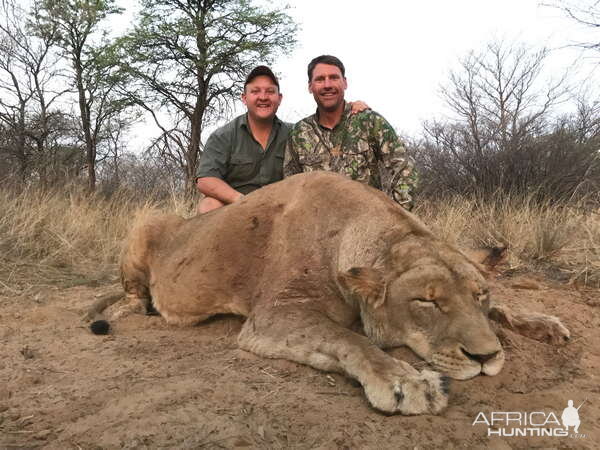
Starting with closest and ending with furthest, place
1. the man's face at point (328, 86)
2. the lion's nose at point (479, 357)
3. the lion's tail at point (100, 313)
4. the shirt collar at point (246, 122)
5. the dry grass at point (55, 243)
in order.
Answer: the lion's nose at point (479, 357)
the lion's tail at point (100, 313)
the man's face at point (328, 86)
the dry grass at point (55, 243)
the shirt collar at point (246, 122)

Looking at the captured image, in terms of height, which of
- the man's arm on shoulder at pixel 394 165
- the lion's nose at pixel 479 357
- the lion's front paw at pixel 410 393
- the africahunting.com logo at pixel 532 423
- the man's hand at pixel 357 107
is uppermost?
the man's hand at pixel 357 107

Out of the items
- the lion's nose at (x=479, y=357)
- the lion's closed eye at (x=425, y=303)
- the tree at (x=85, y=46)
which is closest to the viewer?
the lion's nose at (x=479, y=357)

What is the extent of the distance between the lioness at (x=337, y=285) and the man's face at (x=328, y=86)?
173 centimetres

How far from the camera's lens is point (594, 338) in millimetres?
3293

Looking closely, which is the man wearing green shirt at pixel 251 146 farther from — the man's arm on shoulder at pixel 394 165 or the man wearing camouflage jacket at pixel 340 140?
the man's arm on shoulder at pixel 394 165

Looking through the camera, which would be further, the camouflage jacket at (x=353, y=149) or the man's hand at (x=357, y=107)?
the man's hand at (x=357, y=107)

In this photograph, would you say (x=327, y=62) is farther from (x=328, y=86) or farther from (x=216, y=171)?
(x=216, y=171)

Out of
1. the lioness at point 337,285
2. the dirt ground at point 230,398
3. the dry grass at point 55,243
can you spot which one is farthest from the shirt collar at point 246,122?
the dirt ground at point 230,398

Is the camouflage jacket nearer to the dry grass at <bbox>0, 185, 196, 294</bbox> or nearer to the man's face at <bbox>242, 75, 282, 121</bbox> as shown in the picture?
the man's face at <bbox>242, 75, 282, 121</bbox>

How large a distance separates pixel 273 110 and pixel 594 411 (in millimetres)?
4343

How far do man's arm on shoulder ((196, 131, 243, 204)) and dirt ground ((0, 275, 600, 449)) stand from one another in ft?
6.62

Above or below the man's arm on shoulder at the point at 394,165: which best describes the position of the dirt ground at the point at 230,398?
below

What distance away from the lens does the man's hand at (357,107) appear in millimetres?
5358

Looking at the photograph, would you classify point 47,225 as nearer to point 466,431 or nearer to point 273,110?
point 273,110
